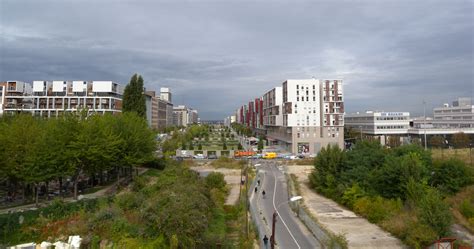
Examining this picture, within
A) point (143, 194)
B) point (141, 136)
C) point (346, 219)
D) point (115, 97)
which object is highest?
point (115, 97)

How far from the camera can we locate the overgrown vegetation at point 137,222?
16.7 metres

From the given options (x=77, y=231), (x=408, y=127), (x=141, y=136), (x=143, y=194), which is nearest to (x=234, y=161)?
(x=141, y=136)

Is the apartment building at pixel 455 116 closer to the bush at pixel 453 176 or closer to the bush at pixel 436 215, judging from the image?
the bush at pixel 453 176

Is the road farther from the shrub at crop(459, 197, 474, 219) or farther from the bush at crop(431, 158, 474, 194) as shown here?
the bush at crop(431, 158, 474, 194)

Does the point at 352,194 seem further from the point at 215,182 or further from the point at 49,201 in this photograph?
the point at 49,201

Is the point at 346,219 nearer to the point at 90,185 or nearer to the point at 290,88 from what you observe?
the point at 90,185

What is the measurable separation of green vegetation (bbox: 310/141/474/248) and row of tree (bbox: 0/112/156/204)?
69.5 feet

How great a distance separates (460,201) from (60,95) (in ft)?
240

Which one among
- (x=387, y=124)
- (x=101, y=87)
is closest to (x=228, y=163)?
(x=101, y=87)

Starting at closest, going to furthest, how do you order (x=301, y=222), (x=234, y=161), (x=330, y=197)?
(x=301, y=222), (x=330, y=197), (x=234, y=161)

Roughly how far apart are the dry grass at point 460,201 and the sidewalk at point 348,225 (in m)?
6.11

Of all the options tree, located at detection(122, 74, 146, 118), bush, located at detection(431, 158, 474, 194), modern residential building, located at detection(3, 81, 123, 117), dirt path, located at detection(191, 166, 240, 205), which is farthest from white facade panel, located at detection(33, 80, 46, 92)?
bush, located at detection(431, 158, 474, 194)

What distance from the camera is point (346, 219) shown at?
24.9 metres

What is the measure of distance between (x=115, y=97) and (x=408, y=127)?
246 feet
